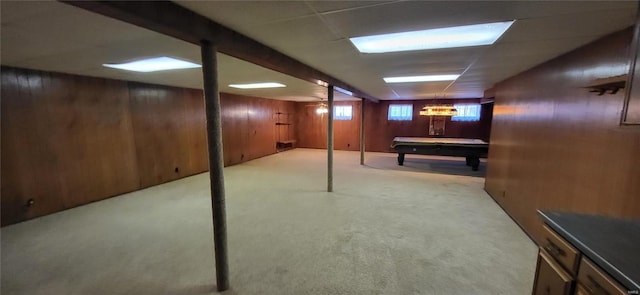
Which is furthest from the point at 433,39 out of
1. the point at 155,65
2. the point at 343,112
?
the point at 343,112

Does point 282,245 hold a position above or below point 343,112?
below

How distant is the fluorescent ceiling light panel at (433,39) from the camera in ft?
6.38

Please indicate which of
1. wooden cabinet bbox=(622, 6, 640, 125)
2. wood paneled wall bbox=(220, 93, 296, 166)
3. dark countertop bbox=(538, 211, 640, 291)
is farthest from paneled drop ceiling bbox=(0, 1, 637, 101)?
wood paneled wall bbox=(220, 93, 296, 166)

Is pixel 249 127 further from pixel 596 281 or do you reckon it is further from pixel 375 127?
pixel 596 281

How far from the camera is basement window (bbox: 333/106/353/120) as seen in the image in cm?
1000

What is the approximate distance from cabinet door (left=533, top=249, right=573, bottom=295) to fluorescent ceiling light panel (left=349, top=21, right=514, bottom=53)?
1.60 metres

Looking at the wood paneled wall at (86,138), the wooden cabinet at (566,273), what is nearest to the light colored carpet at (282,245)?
the wood paneled wall at (86,138)

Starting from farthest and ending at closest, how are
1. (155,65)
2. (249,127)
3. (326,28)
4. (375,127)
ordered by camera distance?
(375,127) < (249,127) < (155,65) < (326,28)

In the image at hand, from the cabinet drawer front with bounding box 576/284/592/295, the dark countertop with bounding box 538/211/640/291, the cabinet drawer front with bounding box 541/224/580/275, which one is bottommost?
the cabinet drawer front with bounding box 576/284/592/295

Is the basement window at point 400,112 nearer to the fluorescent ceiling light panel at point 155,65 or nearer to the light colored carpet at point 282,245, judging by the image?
the light colored carpet at point 282,245

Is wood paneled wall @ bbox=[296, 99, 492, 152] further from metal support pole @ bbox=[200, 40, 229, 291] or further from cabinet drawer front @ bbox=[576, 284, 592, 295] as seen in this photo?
cabinet drawer front @ bbox=[576, 284, 592, 295]

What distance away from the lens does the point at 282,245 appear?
2684 millimetres

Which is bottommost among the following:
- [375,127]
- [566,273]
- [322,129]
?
[566,273]

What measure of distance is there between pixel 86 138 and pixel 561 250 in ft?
19.1
